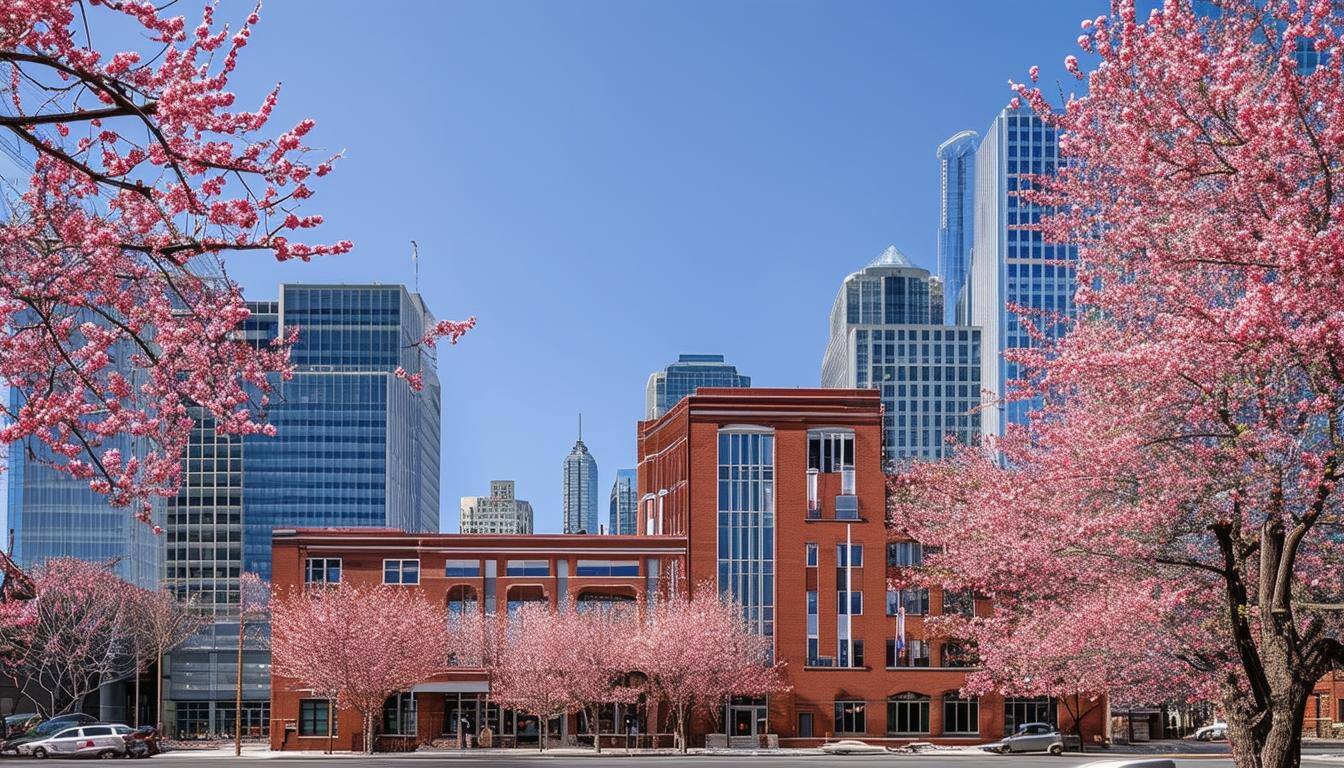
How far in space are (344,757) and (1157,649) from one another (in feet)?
154

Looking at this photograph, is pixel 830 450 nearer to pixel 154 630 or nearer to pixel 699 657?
pixel 699 657

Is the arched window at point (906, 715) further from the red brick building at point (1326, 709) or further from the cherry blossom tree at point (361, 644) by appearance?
the red brick building at point (1326, 709)

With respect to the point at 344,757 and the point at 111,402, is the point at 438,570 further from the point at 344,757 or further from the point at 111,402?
the point at 111,402

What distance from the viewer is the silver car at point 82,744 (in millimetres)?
72500

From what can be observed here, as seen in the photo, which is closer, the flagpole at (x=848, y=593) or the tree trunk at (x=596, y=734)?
the tree trunk at (x=596, y=734)

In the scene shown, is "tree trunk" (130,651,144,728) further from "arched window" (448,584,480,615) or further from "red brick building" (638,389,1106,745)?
"red brick building" (638,389,1106,745)

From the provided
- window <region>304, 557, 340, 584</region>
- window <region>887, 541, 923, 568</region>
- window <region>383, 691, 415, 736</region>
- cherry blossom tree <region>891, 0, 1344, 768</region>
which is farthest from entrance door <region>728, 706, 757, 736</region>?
cherry blossom tree <region>891, 0, 1344, 768</region>

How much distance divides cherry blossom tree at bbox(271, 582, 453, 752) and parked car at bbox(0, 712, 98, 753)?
1206 cm

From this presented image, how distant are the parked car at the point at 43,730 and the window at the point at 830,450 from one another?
4236cm

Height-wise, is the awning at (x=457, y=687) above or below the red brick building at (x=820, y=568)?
Answer: below

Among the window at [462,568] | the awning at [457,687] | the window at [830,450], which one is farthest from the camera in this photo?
the window at [830,450]

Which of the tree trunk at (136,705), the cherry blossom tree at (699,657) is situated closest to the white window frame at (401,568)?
the cherry blossom tree at (699,657)

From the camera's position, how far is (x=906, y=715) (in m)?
81.4

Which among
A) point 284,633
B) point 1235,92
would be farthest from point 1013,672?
point 284,633
